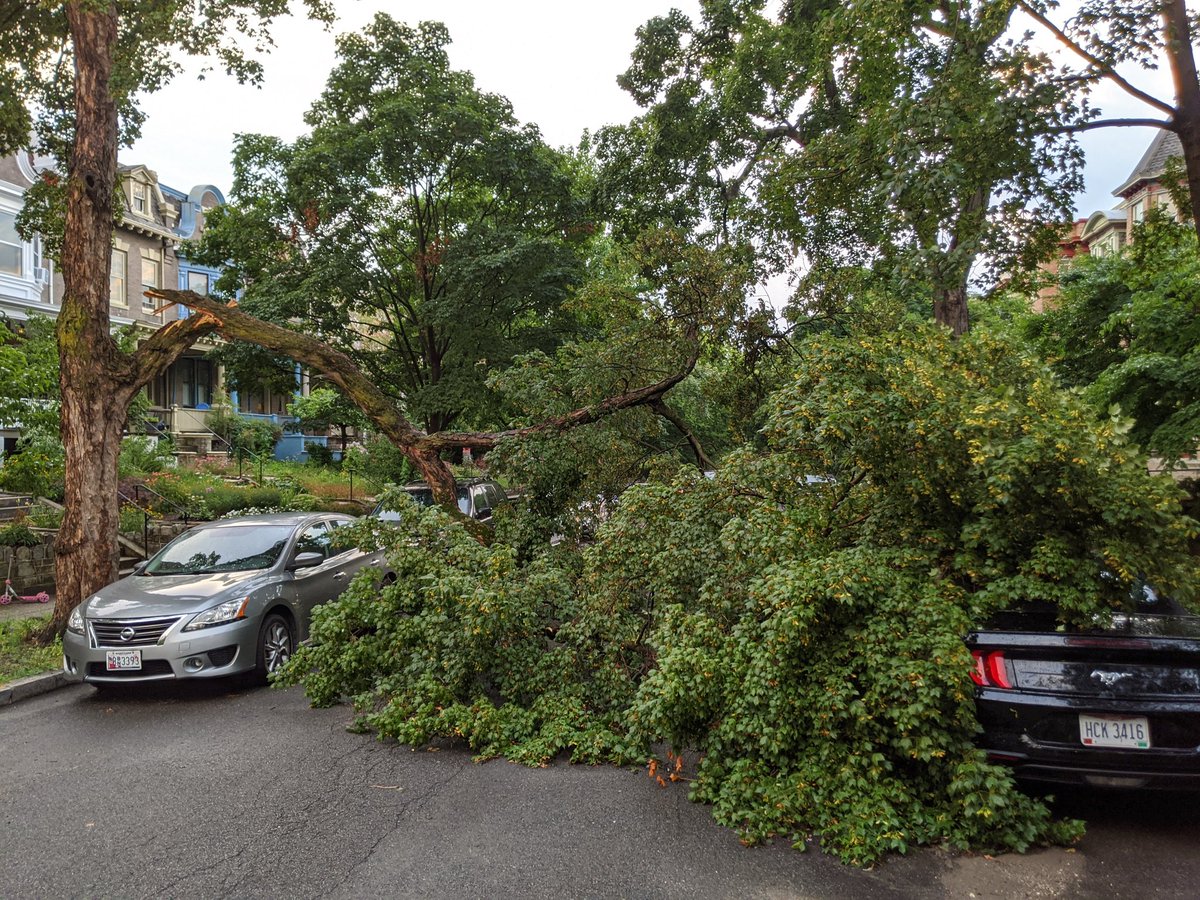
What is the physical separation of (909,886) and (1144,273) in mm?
12714

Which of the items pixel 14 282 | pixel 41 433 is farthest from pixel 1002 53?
pixel 14 282

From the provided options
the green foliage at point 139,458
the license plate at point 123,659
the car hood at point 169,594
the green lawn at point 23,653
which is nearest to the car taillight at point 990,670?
the car hood at point 169,594

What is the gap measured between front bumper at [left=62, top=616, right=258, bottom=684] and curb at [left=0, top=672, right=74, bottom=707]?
0.59 m

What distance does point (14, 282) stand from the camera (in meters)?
22.9

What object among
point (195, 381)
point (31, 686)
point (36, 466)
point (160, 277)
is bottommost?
point (31, 686)

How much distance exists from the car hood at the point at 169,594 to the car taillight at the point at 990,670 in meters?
6.16

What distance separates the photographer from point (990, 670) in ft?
13.1

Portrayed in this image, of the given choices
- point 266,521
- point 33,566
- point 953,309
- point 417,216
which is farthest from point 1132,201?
point 33,566

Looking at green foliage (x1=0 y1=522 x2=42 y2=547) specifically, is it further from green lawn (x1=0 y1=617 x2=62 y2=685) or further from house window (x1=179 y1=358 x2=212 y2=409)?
house window (x1=179 y1=358 x2=212 y2=409)

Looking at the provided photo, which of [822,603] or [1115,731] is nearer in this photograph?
[1115,731]

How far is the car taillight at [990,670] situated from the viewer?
3.98 metres

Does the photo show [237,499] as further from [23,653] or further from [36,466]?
[23,653]

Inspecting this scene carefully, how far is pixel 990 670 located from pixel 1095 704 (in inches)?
19.1

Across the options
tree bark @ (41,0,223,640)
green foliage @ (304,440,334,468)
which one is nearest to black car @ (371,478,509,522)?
tree bark @ (41,0,223,640)
